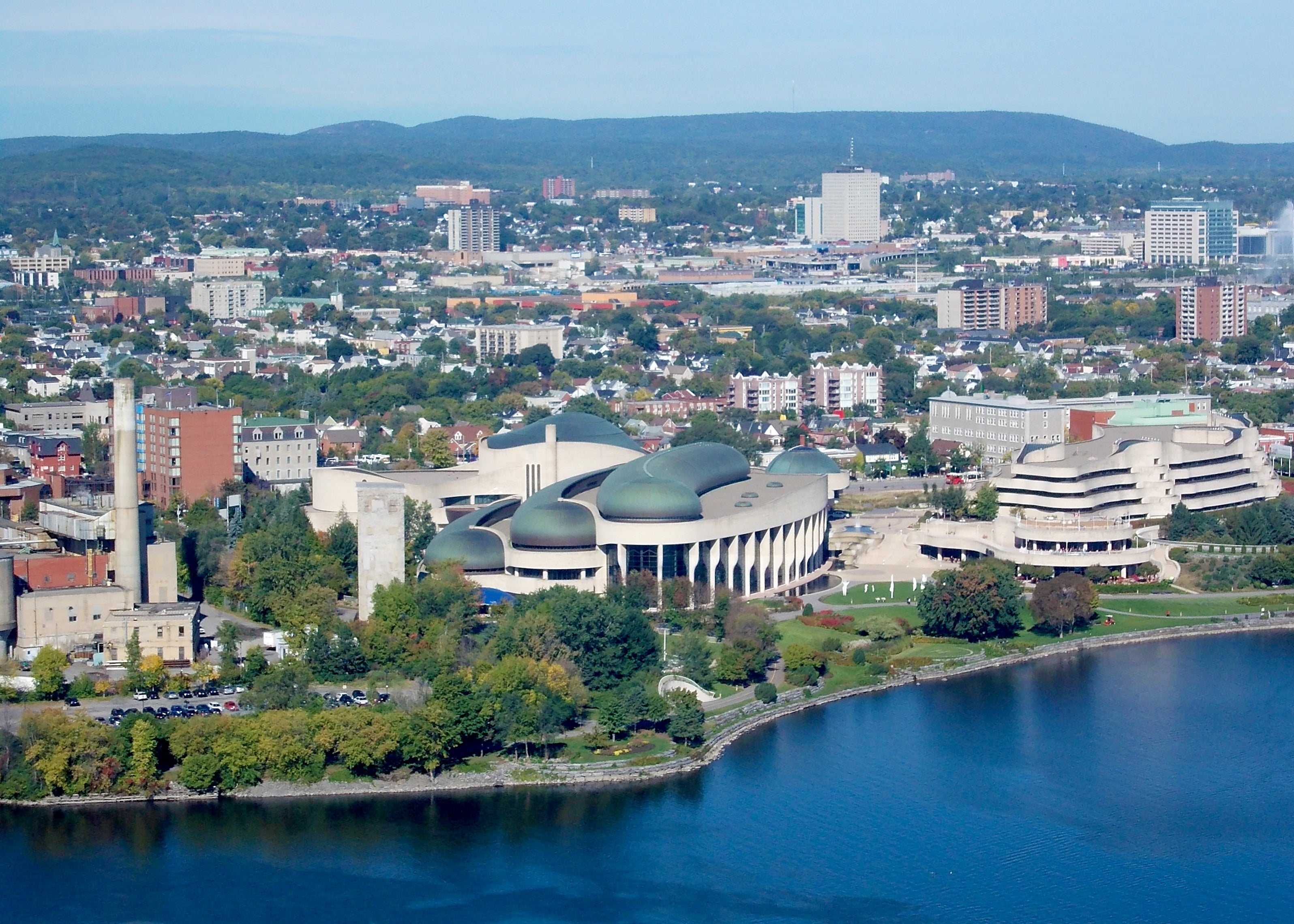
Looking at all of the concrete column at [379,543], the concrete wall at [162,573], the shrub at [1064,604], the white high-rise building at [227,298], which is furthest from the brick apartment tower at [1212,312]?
the concrete wall at [162,573]

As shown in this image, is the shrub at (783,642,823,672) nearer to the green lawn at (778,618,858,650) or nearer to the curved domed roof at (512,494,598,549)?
the green lawn at (778,618,858,650)

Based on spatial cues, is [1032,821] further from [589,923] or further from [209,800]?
[209,800]

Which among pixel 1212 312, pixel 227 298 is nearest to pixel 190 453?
pixel 1212 312

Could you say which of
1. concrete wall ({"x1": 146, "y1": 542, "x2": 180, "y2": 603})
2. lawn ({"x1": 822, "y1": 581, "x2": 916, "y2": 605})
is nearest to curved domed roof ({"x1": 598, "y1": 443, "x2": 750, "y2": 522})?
lawn ({"x1": 822, "y1": 581, "x2": 916, "y2": 605})

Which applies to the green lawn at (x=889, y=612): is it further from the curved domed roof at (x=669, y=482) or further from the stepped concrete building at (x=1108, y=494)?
the stepped concrete building at (x=1108, y=494)

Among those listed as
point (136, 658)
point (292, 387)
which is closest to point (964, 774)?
point (136, 658)

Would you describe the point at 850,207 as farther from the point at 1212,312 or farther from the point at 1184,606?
the point at 1184,606
